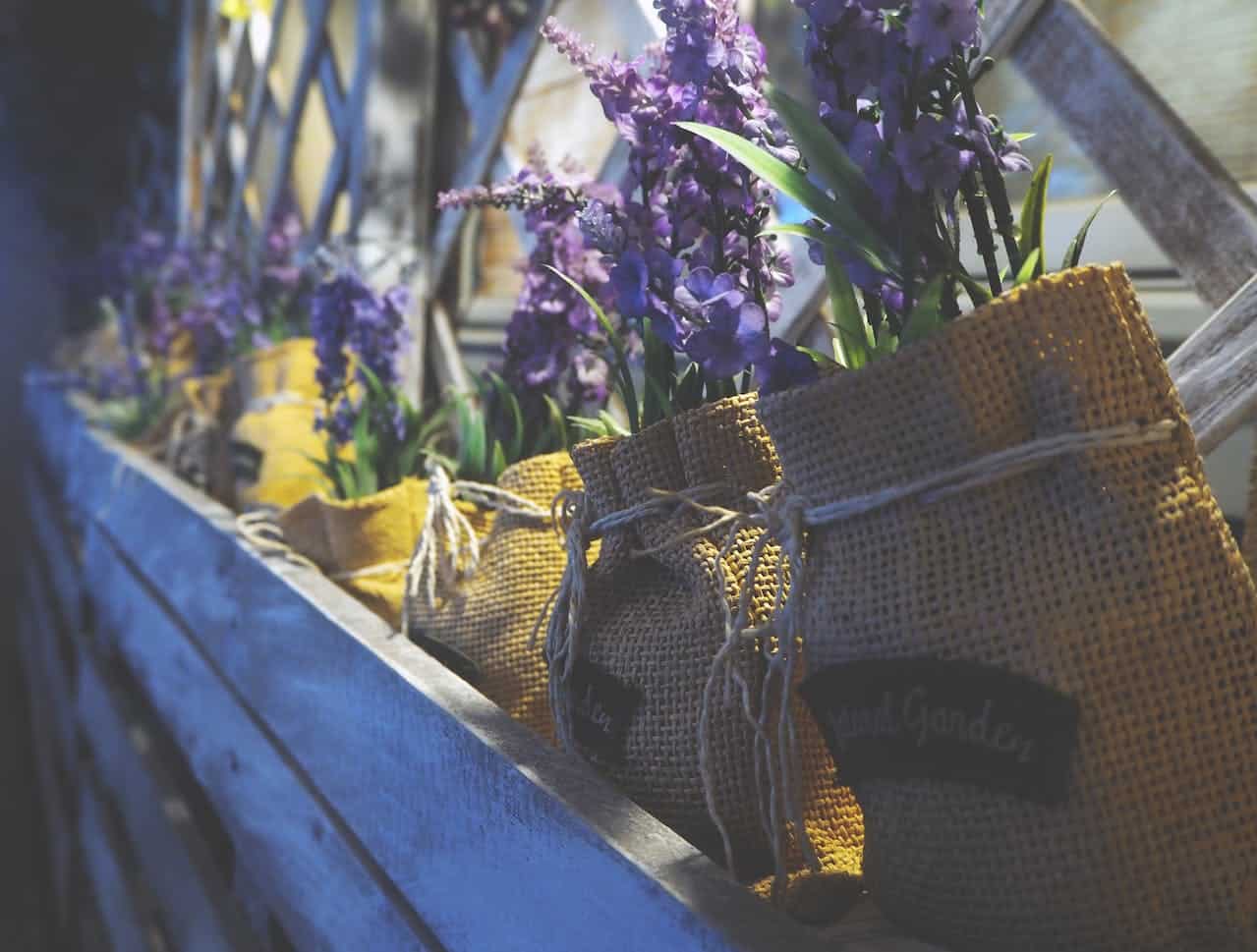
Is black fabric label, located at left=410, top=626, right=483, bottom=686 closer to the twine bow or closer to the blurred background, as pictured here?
the twine bow

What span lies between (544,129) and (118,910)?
1.26m

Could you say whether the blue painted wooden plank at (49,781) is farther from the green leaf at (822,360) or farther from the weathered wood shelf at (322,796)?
Answer: the green leaf at (822,360)

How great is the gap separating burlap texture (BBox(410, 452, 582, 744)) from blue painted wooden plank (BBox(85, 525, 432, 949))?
0.33 feet

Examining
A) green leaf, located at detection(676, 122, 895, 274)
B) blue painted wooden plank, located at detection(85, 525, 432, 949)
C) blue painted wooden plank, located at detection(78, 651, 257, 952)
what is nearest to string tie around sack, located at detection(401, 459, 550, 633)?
blue painted wooden plank, located at detection(85, 525, 432, 949)

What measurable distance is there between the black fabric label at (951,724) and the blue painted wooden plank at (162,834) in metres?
0.85

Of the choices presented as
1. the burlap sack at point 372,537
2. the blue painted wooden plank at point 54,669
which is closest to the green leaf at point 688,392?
the burlap sack at point 372,537

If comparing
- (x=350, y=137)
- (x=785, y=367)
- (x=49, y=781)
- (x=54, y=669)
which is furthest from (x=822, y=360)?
(x=49, y=781)

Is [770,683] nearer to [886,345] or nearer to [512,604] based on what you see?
[886,345]

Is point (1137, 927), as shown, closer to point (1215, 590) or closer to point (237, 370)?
point (1215, 590)

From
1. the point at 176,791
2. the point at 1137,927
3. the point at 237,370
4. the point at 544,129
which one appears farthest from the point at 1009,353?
the point at 176,791

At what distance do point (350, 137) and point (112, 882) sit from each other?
1.16 m

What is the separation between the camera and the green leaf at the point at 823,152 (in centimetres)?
40

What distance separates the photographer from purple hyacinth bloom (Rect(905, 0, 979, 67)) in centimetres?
35

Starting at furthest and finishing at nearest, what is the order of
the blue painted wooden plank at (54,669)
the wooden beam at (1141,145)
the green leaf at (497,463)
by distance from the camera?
the blue painted wooden plank at (54,669) < the green leaf at (497,463) < the wooden beam at (1141,145)
